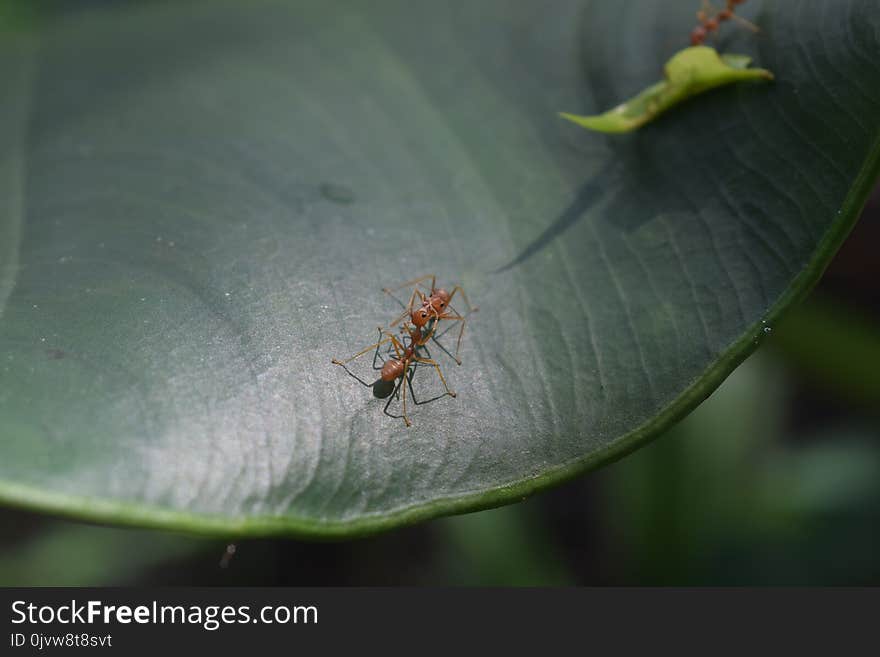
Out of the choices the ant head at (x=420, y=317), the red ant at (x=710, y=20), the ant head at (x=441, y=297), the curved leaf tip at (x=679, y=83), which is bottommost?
the ant head at (x=420, y=317)

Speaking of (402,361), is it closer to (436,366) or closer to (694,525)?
(436,366)

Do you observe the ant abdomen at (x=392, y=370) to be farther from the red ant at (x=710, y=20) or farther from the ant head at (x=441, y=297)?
the red ant at (x=710, y=20)

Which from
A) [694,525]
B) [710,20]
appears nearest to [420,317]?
[710,20]

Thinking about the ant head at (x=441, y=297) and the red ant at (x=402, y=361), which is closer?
the red ant at (x=402, y=361)

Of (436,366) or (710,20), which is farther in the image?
(710,20)

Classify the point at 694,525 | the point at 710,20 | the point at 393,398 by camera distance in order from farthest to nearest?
the point at 694,525 → the point at 710,20 → the point at 393,398

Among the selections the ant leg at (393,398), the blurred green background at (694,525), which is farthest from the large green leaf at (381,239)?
the blurred green background at (694,525)
